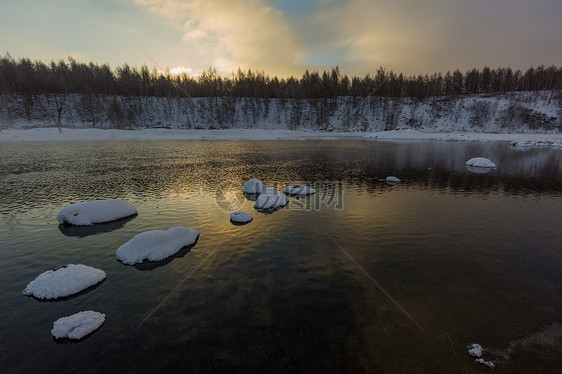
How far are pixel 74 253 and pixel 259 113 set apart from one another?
133915 millimetres

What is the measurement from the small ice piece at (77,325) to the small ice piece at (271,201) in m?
13.5

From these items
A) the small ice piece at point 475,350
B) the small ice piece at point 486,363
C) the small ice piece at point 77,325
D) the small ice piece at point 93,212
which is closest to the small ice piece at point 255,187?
the small ice piece at point 93,212

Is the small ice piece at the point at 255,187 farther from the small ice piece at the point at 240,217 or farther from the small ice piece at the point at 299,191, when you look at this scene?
the small ice piece at the point at 240,217

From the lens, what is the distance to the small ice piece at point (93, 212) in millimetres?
17125

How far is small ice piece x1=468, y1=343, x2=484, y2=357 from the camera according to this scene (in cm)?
741

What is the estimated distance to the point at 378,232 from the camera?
16125mm

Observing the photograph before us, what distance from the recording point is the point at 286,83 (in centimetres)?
16412

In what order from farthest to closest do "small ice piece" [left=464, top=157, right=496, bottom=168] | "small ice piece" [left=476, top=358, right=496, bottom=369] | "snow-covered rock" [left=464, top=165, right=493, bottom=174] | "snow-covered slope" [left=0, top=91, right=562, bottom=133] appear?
"snow-covered slope" [left=0, top=91, right=562, bottom=133]
"small ice piece" [left=464, top=157, right=496, bottom=168]
"snow-covered rock" [left=464, top=165, right=493, bottom=174]
"small ice piece" [left=476, top=358, right=496, bottom=369]

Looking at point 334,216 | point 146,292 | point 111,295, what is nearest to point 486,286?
point 334,216

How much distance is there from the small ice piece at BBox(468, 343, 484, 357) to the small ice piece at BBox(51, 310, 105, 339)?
11991mm

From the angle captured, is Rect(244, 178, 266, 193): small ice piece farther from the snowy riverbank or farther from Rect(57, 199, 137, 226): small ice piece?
the snowy riverbank

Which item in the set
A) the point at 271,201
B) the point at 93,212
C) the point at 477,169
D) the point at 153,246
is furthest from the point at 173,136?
the point at 477,169

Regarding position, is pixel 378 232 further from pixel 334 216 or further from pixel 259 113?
pixel 259 113

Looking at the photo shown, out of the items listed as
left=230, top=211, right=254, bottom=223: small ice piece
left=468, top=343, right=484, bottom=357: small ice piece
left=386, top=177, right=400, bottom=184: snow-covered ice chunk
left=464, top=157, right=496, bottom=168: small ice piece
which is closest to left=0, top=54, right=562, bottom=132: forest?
left=464, top=157, right=496, bottom=168: small ice piece
